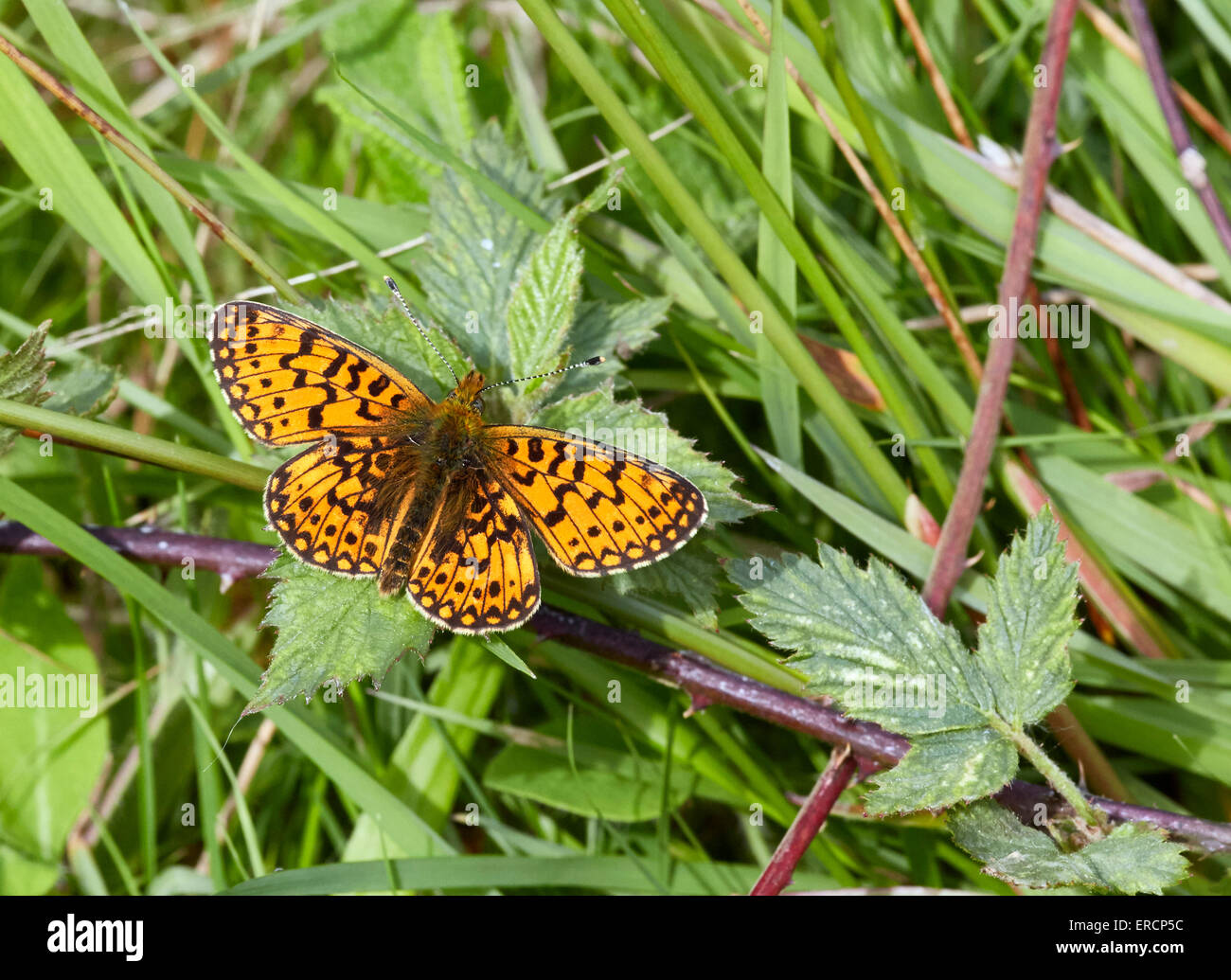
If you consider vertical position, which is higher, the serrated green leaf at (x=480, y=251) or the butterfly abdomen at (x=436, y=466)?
the serrated green leaf at (x=480, y=251)

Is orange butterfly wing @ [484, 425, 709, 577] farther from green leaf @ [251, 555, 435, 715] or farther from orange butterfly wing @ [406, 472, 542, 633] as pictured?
green leaf @ [251, 555, 435, 715]

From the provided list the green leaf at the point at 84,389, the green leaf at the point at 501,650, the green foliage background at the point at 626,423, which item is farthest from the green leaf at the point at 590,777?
the green leaf at the point at 84,389

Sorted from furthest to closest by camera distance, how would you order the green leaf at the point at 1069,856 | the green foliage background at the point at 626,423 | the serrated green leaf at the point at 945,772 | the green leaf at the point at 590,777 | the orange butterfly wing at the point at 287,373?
1. the green leaf at the point at 590,777
2. the green foliage background at the point at 626,423
3. the orange butterfly wing at the point at 287,373
4. the serrated green leaf at the point at 945,772
5. the green leaf at the point at 1069,856

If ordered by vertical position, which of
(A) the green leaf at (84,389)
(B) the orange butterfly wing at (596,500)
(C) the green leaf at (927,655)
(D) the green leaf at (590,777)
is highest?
(A) the green leaf at (84,389)

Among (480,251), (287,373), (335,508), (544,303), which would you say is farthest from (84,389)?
(544,303)

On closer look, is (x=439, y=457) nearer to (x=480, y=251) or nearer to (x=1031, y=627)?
Result: (x=480, y=251)

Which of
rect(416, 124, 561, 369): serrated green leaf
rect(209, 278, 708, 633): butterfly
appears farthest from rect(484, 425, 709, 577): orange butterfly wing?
rect(416, 124, 561, 369): serrated green leaf

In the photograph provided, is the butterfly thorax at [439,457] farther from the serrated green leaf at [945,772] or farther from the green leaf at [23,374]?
the serrated green leaf at [945,772]
